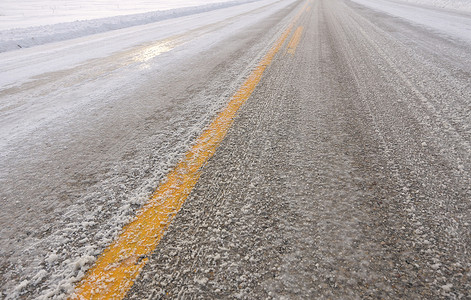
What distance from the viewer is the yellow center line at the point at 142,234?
861 mm

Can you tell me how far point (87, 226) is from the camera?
43.9 inches

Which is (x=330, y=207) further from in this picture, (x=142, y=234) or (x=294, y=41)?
(x=294, y=41)

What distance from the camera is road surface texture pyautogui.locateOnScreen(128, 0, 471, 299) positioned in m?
0.86

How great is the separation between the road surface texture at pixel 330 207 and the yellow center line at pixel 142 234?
0.05 metres

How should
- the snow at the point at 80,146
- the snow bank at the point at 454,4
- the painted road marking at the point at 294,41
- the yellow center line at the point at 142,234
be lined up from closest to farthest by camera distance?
the yellow center line at the point at 142,234 < the snow at the point at 80,146 < the painted road marking at the point at 294,41 < the snow bank at the point at 454,4

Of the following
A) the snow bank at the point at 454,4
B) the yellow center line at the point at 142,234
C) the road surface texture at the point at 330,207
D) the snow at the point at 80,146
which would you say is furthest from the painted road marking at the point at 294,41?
the snow bank at the point at 454,4

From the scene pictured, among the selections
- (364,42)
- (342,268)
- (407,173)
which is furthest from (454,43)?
(342,268)

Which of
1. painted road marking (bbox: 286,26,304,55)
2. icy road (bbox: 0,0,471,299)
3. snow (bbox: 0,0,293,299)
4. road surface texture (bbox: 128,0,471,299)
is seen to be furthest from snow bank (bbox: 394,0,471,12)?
→ road surface texture (bbox: 128,0,471,299)

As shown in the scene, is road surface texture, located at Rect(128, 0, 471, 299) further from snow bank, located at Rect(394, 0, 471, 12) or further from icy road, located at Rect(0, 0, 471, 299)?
snow bank, located at Rect(394, 0, 471, 12)

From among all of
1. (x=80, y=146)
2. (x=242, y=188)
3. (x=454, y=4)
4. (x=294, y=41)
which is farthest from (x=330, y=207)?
(x=454, y=4)

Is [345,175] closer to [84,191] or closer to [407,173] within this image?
[407,173]

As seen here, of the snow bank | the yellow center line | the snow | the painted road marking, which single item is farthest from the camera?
the snow bank

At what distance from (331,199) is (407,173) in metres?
0.52

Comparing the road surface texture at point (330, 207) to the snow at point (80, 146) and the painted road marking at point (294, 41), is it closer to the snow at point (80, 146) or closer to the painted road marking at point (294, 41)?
the snow at point (80, 146)
